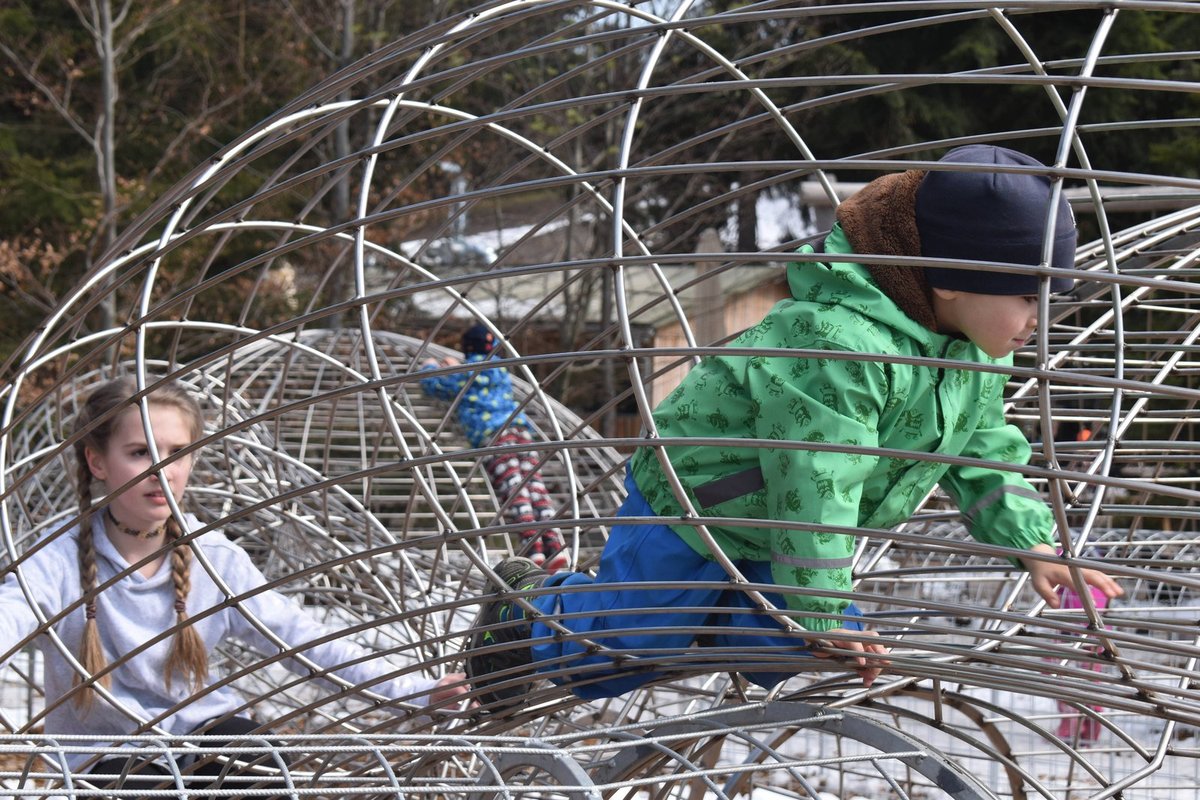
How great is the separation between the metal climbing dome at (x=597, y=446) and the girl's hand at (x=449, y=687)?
5 cm

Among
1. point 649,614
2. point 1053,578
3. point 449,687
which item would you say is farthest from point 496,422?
point 1053,578

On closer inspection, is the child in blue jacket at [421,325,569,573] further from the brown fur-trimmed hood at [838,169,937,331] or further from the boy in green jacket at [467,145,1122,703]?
the brown fur-trimmed hood at [838,169,937,331]

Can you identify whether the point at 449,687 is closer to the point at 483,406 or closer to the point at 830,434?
the point at 830,434

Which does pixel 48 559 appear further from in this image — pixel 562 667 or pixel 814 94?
pixel 814 94

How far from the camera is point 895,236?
71.0 inches

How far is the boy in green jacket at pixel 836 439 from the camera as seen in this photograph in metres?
1.66

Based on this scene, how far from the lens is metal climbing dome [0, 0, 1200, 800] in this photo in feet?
5.19

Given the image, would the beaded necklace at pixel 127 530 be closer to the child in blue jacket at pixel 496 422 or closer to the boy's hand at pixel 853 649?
the boy's hand at pixel 853 649

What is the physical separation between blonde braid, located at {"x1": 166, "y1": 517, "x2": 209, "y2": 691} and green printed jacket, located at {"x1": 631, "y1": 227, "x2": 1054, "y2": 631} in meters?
0.89

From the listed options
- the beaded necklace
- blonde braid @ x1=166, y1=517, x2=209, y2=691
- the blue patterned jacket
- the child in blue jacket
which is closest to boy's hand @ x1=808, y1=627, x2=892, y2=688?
blonde braid @ x1=166, y1=517, x2=209, y2=691

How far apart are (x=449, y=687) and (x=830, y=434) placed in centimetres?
69

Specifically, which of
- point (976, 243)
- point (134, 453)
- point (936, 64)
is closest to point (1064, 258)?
point (976, 243)

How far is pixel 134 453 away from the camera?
242cm

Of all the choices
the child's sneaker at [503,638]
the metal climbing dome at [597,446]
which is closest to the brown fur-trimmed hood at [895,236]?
the metal climbing dome at [597,446]
